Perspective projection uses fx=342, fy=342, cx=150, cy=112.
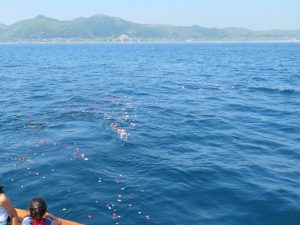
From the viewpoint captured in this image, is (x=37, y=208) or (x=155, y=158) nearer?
(x=37, y=208)

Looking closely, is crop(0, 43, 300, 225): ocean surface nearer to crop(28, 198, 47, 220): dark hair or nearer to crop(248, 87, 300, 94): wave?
crop(28, 198, 47, 220): dark hair

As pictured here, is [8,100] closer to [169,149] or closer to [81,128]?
[81,128]

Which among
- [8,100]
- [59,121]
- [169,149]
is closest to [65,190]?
[169,149]

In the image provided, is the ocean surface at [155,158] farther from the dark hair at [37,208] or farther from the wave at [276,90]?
the wave at [276,90]

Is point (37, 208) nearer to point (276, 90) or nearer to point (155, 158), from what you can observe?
point (155, 158)

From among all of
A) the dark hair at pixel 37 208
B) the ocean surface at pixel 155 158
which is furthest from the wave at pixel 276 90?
the dark hair at pixel 37 208

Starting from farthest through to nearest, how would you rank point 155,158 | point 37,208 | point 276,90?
point 276,90, point 155,158, point 37,208

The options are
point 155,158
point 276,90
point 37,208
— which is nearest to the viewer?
point 37,208

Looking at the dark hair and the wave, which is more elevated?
the dark hair

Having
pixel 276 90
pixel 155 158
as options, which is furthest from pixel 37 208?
pixel 276 90

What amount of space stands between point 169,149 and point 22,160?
24.8 feet

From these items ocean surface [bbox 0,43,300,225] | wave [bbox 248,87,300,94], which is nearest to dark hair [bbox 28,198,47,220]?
ocean surface [bbox 0,43,300,225]

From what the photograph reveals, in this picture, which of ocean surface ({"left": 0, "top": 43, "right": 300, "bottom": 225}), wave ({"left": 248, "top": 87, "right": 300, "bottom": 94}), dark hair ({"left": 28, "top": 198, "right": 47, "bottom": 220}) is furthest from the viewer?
wave ({"left": 248, "top": 87, "right": 300, "bottom": 94})

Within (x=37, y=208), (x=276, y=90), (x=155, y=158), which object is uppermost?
(x=37, y=208)
